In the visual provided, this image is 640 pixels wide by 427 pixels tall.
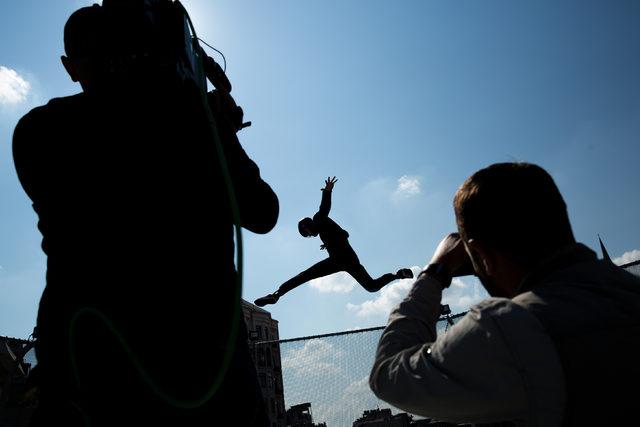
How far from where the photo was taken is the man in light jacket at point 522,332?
952mm

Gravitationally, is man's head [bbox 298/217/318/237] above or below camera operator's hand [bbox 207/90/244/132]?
above

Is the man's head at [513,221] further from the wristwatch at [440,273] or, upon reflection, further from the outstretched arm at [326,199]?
the outstretched arm at [326,199]

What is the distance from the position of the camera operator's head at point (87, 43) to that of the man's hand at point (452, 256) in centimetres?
122

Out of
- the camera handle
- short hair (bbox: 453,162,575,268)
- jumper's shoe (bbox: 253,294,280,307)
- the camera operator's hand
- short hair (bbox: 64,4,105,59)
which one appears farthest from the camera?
jumper's shoe (bbox: 253,294,280,307)

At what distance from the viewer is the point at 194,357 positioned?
3.34 feet

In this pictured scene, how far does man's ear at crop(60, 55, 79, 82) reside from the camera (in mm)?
1383

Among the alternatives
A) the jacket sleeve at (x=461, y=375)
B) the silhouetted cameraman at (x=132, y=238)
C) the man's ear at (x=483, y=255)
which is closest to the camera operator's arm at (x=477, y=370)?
the jacket sleeve at (x=461, y=375)

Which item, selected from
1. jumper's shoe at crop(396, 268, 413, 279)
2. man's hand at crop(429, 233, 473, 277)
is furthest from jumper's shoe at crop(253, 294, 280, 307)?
man's hand at crop(429, 233, 473, 277)

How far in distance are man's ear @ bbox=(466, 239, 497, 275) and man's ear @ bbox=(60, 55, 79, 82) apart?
54.1 inches

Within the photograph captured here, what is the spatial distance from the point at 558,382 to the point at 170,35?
1.45 m

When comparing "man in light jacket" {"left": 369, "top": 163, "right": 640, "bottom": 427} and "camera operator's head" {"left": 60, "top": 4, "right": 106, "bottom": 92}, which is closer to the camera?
"man in light jacket" {"left": 369, "top": 163, "right": 640, "bottom": 427}

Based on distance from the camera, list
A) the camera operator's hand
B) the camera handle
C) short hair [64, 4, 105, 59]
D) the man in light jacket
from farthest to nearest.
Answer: the camera handle, the camera operator's hand, short hair [64, 4, 105, 59], the man in light jacket

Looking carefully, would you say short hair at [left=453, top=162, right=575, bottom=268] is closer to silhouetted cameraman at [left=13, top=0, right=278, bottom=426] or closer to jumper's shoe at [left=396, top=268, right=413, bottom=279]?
silhouetted cameraman at [left=13, top=0, right=278, bottom=426]

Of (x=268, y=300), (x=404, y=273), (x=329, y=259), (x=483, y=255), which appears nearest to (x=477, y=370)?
(x=483, y=255)
